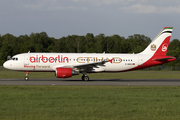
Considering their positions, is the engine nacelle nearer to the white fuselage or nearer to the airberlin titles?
the white fuselage

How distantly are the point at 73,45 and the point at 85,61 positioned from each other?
93.5m

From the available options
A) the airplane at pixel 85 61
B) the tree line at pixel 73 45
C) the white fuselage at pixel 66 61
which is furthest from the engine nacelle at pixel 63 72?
the tree line at pixel 73 45

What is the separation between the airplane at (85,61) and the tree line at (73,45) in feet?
200

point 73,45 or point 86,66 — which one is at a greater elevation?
point 73,45

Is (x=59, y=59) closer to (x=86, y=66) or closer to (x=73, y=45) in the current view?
(x=86, y=66)

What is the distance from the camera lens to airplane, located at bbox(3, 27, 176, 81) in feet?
99.2

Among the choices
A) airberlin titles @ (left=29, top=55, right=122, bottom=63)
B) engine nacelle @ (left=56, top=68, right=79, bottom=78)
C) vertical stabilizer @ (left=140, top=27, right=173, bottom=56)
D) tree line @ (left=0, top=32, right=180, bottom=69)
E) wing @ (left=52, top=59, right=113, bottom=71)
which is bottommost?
engine nacelle @ (left=56, top=68, right=79, bottom=78)

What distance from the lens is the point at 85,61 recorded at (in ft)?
103

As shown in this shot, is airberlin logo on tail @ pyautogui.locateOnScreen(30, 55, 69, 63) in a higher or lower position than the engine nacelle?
higher

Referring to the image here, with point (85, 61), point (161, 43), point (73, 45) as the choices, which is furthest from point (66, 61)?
point (73, 45)

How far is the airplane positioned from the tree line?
61.0 m

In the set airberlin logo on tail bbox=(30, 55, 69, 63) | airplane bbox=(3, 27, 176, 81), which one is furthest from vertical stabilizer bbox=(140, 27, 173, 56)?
airberlin logo on tail bbox=(30, 55, 69, 63)

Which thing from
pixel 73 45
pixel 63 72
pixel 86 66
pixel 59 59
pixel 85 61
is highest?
pixel 73 45
